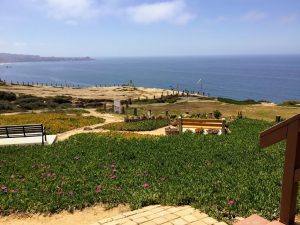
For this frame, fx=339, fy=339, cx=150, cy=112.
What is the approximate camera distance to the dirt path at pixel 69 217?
9117 mm

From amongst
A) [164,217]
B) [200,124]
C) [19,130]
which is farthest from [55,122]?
[164,217]

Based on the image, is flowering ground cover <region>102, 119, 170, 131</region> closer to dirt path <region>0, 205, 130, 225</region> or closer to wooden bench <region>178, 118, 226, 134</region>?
wooden bench <region>178, 118, 226, 134</region>

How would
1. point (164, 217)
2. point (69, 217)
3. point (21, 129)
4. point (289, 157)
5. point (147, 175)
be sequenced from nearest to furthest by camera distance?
1. point (289, 157)
2. point (164, 217)
3. point (69, 217)
4. point (147, 175)
5. point (21, 129)

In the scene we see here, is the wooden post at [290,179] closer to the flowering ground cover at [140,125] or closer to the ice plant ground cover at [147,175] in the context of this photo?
the ice plant ground cover at [147,175]

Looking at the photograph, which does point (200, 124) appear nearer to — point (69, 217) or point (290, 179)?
point (69, 217)

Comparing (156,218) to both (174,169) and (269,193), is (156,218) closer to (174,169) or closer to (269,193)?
(269,193)

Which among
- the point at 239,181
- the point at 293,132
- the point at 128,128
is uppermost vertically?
the point at 293,132

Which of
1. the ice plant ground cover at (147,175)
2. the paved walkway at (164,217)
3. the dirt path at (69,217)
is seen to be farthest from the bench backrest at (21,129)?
the paved walkway at (164,217)

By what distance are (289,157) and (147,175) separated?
25.1 feet

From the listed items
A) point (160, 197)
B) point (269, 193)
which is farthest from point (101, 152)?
point (269, 193)

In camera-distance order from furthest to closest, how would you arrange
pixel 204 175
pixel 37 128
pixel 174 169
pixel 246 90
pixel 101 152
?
pixel 246 90 < pixel 37 128 < pixel 101 152 < pixel 174 169 < pixel 204 175

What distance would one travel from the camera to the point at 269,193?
31.6 feet

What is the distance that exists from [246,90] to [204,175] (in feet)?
486

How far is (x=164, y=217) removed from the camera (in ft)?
25.8
